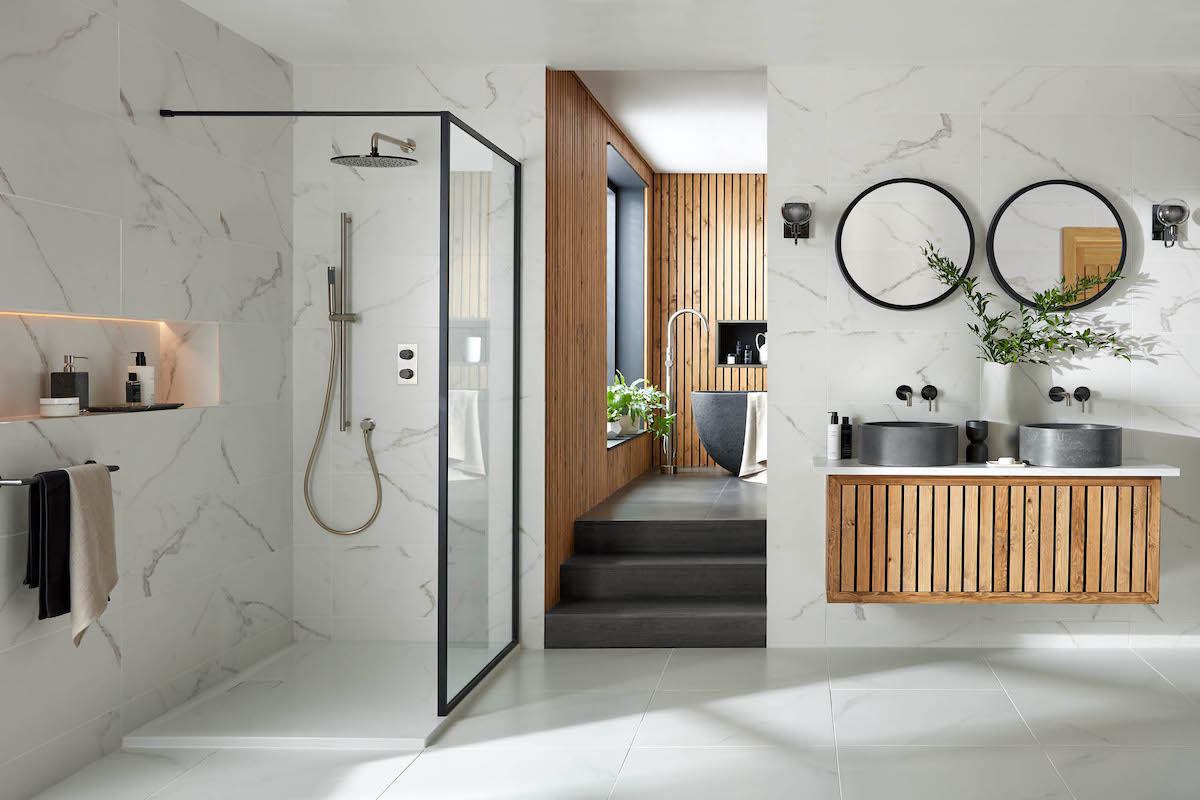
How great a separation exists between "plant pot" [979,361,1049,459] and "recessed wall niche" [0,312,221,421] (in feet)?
10.5

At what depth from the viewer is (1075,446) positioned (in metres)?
4.22

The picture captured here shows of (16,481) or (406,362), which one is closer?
(16,481)

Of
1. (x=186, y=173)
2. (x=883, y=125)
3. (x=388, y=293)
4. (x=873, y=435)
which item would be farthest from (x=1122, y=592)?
(x=186, y=173)

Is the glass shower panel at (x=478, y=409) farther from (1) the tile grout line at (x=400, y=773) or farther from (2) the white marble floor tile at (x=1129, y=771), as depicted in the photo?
(2) the white marble floor tile at (x=1129, y=771)

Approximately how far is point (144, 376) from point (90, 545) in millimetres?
720

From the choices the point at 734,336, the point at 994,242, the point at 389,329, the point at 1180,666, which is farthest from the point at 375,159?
the point at 734,336

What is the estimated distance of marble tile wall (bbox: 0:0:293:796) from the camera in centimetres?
302

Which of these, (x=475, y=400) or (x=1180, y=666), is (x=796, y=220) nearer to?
(x=475, y=400)

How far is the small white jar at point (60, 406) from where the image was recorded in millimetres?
3145

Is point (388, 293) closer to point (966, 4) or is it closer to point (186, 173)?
point (186, 173)

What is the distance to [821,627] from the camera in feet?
15.4

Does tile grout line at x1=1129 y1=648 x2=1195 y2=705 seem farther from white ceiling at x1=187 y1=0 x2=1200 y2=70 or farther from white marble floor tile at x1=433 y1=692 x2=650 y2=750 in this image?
white ceiling at x1=187 y1=0 x2=1200 y2=70

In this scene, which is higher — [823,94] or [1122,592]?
[823,94]

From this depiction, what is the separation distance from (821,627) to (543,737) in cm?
165
